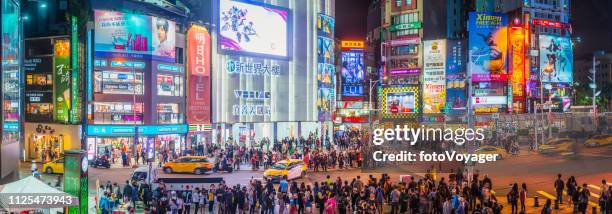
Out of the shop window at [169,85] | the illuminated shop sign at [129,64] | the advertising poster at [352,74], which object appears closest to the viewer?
the illuminated shop sign at [129,64]

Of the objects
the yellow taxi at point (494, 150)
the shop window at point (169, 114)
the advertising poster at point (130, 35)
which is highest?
the advertising poster at point (130, 35)

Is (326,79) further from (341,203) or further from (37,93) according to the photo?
(341,203)

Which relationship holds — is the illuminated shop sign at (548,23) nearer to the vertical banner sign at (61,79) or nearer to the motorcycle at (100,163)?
the vertical banner sign at (61,79)

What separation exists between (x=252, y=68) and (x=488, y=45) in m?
40.0

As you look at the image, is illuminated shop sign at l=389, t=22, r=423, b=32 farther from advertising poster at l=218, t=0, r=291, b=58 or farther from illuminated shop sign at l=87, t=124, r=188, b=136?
illuminated shop sign at l=87, t=124, r=188, b=136

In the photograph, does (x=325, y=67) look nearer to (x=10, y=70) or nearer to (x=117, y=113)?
(x=117, y=113)

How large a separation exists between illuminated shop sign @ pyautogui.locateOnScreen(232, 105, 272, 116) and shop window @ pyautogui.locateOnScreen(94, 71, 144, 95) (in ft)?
40.2

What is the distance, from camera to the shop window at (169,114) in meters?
49.1

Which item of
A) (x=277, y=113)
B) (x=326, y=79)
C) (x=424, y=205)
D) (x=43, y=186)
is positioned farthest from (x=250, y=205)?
(x=326, y=79)

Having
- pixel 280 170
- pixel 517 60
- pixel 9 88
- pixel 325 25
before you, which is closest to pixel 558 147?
pixel 280 170

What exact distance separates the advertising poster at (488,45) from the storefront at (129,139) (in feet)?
163

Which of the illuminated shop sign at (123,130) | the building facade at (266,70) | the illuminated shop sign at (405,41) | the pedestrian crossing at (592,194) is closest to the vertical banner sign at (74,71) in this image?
the illuminated shop sign at (123,130)

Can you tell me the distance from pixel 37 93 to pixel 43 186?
125 ft

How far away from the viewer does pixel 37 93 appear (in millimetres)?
49219
